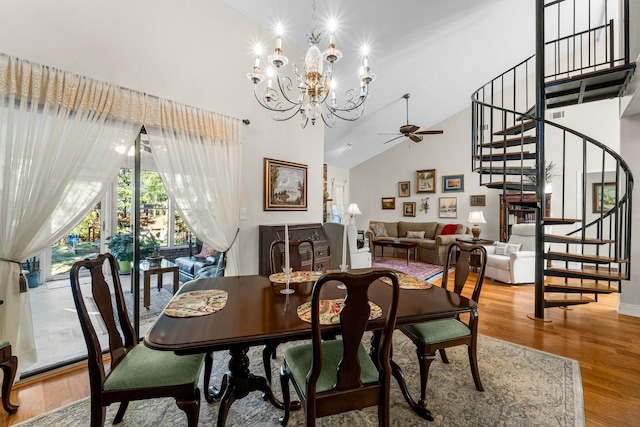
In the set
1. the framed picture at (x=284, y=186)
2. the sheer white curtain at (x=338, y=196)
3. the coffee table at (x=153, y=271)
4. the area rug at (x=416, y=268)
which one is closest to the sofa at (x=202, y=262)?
the coffee table at (x=153, y=271)

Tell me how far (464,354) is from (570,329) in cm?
152

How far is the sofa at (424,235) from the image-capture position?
6339 mm

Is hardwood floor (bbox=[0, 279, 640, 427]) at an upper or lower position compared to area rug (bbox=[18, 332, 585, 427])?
lower

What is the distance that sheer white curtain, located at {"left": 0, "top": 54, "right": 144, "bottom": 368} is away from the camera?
1804 millimetres

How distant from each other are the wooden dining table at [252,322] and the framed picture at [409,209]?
650 cm

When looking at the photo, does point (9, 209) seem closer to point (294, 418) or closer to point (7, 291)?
point (7, 291)

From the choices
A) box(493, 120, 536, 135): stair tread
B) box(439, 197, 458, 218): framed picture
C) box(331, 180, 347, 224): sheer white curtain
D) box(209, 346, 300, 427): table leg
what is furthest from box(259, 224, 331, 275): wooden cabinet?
box(439, 197, 458, 218): framed picture

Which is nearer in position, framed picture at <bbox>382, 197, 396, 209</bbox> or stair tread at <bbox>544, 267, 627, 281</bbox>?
stair tread at <bbox>544, 267, 627, 281</bbox>

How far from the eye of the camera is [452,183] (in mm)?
7328

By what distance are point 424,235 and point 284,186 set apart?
205 inches

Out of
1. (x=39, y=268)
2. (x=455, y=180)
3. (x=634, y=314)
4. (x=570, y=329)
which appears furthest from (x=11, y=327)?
(x=455, y=180)

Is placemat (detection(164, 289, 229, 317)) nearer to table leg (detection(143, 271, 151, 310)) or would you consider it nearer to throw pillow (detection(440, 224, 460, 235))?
table leg (detection(143, 271, 151, 310))

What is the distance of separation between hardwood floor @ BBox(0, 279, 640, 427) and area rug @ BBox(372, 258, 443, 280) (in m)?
1.24

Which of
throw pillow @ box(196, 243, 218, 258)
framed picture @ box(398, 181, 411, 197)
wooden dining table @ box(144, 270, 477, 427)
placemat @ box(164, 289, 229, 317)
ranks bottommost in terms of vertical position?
wooden dining table @ box(144, 270, 477, 427)
